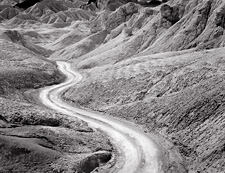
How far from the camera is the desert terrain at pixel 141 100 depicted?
27312mm

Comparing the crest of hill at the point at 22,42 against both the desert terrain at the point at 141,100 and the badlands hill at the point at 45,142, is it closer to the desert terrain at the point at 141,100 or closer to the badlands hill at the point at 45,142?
the desert terrain at the point at 141,100

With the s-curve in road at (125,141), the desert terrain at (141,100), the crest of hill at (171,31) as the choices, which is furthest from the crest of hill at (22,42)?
the s-curve in road at (125,141)

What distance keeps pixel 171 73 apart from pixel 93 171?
2411 centimetres

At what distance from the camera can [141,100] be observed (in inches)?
1688

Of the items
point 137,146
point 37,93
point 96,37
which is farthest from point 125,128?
point 96,37

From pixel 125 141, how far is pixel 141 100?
10945 millimetres

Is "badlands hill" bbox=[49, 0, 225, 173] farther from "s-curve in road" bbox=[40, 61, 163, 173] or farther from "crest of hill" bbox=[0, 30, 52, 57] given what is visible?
"crest of hill" bbox=[0, 30, 52, 57]

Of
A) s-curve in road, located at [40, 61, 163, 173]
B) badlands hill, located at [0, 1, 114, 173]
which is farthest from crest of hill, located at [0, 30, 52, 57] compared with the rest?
badlands hill, located at [0, 1, 114, 173]

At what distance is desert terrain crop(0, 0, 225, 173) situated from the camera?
89.6 feet

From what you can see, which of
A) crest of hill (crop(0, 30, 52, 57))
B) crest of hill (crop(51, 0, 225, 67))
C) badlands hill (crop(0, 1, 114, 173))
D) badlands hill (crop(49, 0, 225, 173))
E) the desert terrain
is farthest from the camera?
crest of hill (crop(0, 30, 52, 57))

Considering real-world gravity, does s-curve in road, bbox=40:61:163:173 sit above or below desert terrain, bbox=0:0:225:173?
below

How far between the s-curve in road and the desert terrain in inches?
39.8

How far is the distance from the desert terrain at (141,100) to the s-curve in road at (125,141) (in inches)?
39.8

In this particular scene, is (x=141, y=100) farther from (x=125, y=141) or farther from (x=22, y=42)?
(x=22, y=42)
